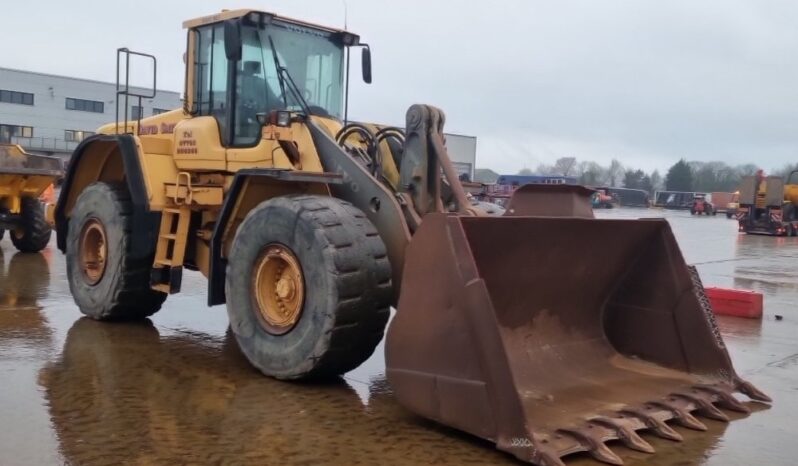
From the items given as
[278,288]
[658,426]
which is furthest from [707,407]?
[278,288]

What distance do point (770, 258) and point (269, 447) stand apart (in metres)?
17.1

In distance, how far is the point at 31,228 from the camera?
12930 mm

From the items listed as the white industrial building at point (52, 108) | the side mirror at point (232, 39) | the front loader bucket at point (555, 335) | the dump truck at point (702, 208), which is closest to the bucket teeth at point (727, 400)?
the front loader bucket at point (555, 335)

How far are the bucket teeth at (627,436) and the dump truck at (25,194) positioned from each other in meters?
10.6

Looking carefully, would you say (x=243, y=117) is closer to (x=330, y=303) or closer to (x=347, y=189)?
(x=347, y=189)

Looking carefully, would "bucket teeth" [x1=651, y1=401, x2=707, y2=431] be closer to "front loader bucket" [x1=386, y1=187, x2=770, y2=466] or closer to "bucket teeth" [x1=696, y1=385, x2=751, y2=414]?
"front loader bucket" [x1=386, y1=187, x2=770, y2=466]

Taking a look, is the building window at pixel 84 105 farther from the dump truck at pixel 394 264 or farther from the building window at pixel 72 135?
the dump truck at pixel 394 264

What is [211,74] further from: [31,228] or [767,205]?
[767,205]

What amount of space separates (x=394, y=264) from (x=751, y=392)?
257 cm

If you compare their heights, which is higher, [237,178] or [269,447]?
[237,178]

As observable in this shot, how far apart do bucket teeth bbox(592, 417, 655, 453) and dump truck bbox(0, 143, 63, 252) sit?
417 inches

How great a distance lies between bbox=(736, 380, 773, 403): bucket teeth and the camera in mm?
5395

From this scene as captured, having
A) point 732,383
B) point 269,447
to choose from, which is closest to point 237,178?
point 269,447

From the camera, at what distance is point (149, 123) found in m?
7.98
